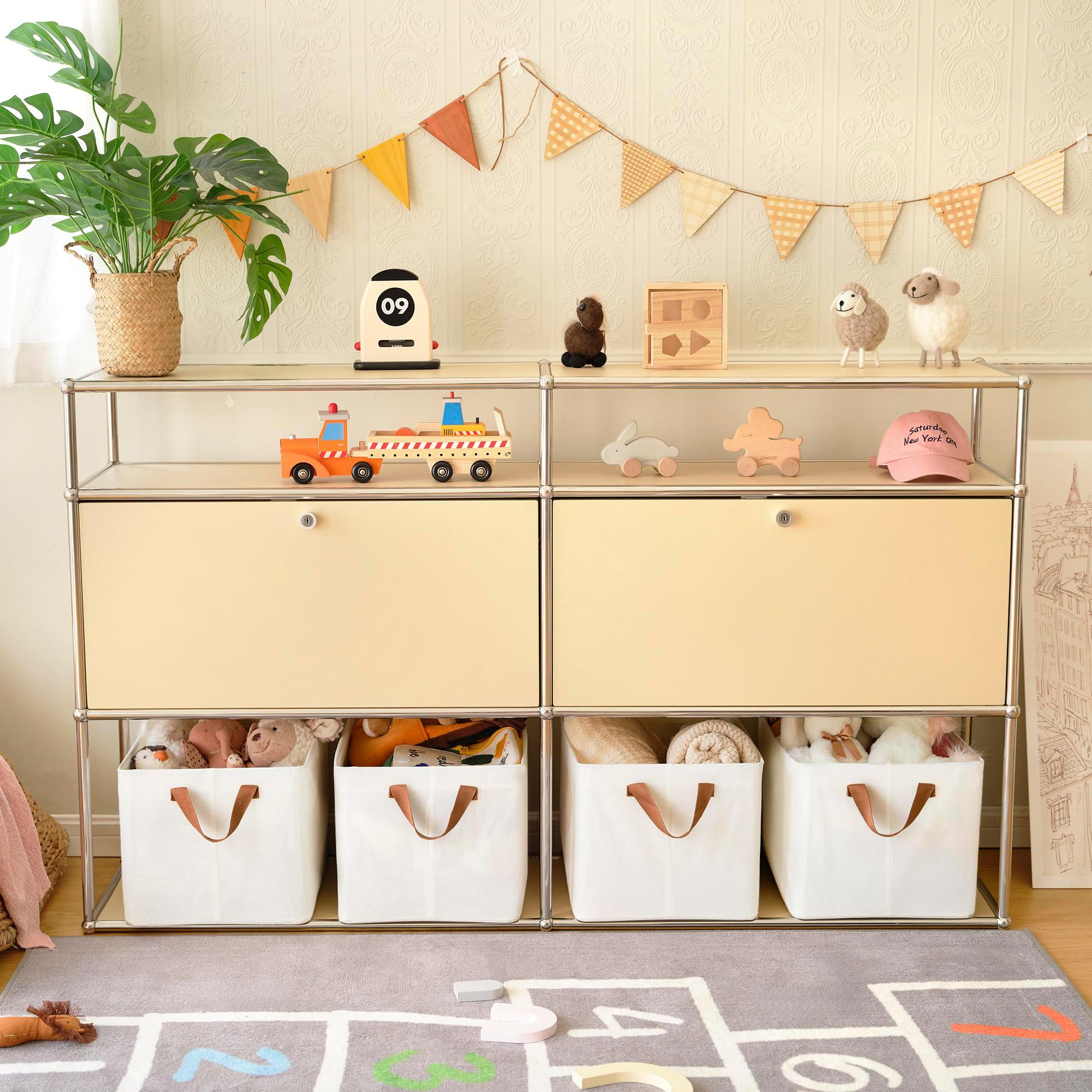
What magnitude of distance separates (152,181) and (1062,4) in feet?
5.92

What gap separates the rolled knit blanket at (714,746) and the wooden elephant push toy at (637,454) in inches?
19.9

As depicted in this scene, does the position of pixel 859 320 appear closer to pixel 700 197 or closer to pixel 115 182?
pixel 700 197

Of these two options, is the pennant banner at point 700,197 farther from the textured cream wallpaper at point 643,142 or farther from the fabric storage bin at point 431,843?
the fabric storage bin at point 431,843

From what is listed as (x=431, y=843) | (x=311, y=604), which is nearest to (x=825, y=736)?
(x=431, y=843)

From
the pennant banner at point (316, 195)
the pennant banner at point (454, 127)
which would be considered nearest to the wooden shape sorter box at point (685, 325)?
the pennant banner at point (454, 127)

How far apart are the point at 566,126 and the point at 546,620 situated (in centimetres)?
101

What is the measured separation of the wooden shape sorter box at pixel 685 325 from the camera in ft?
7.12

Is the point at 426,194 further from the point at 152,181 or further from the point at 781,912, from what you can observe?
the point at 781,912

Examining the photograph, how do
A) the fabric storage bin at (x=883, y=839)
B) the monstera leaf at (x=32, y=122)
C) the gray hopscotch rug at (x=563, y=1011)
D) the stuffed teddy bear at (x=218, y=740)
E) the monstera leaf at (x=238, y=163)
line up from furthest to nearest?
the stuffed teddy bear at (x=218, y=740)
the fabric storage bin at (x=883, y=839)
the monstera leaf at (x=238, y=163)
the monstera leaf at (x=32, y=122)
the gray hopscotch rug at (x=563, y=1011)

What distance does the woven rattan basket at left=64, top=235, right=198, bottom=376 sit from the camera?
6.89 feet

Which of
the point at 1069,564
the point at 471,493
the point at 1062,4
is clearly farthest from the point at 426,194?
the point at 1069,564

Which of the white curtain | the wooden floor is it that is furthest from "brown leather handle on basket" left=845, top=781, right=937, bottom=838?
the white curtain

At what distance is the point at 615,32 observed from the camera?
2.31m

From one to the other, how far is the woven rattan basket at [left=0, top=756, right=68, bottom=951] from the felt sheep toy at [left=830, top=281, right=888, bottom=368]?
1.86 metres
